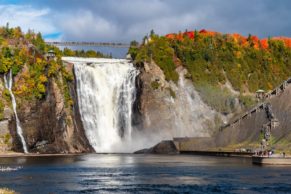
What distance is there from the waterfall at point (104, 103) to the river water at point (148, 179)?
75341 mm

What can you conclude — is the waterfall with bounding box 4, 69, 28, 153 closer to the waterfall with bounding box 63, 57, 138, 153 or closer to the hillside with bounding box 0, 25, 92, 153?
the hillside with bounding box 0, 25, 92, 153

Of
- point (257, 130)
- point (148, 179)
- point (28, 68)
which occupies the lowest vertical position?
point (148, 179)

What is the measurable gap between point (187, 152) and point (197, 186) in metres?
95.0

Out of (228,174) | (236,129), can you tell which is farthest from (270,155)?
(236,129)

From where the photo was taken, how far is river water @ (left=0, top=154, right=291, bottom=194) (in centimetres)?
7506

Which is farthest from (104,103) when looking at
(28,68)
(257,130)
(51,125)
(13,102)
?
(257,130)

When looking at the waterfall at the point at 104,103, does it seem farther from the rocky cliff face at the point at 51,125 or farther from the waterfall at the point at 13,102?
the waterfall at the point at 13,102

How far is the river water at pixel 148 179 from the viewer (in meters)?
75.1

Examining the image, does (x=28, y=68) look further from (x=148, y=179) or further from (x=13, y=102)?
(x=148, y=179)

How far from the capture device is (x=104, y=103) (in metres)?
193

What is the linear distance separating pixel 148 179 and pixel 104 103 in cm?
10704

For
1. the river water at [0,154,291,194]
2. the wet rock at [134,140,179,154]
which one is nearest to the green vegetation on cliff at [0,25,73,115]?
the wet rock at [134,140,179,154]

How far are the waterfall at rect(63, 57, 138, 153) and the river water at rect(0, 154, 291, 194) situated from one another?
247 feet

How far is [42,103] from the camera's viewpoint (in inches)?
6880
